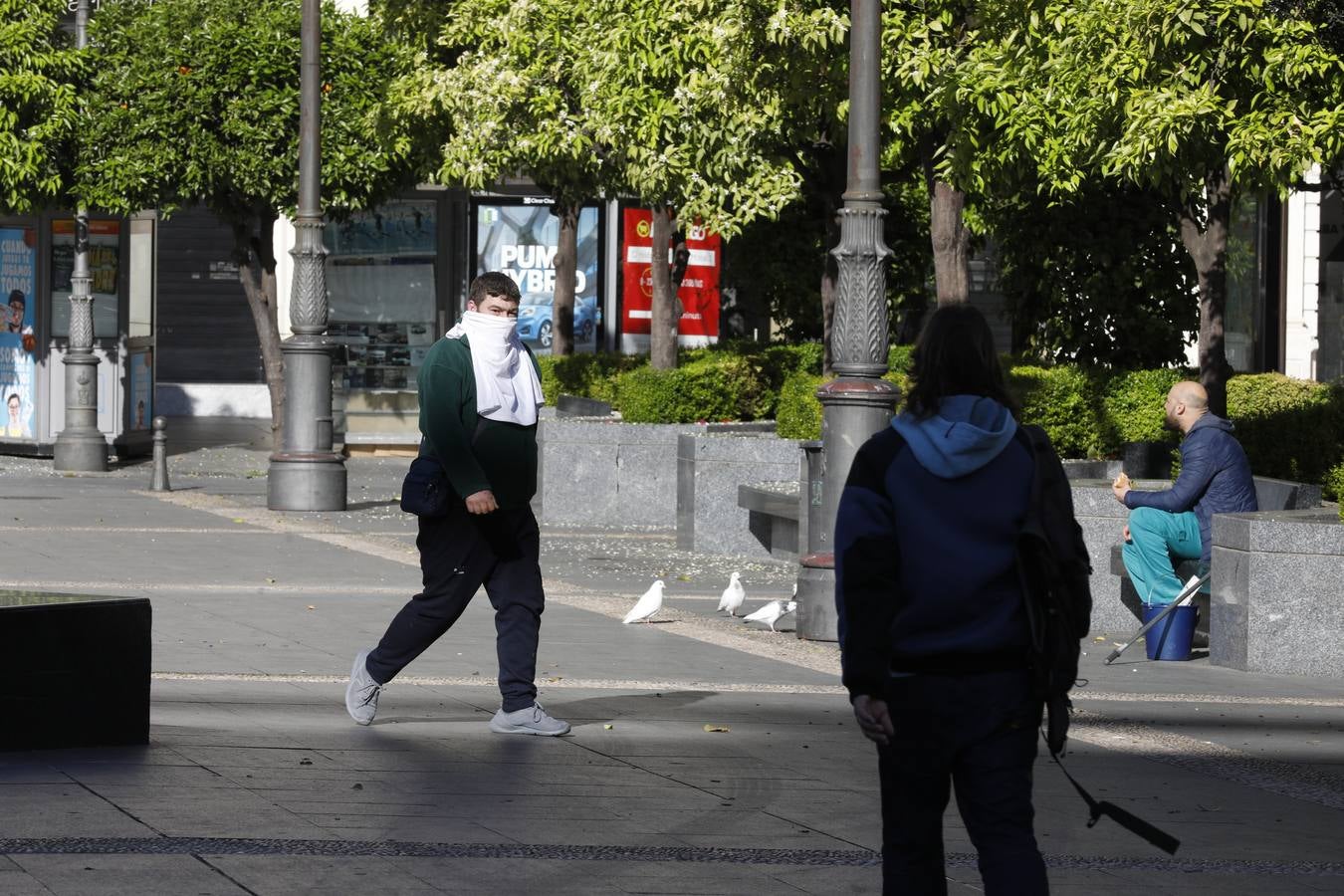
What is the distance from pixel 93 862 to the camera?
220 inches

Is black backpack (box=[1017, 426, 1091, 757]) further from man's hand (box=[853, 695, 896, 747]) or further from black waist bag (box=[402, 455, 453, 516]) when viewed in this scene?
black waist bag (box=[402, 455, 453, 516])

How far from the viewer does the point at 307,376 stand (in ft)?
59.1

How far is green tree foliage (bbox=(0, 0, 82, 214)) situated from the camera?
888 inches

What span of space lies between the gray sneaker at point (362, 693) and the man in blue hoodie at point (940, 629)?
143 inches

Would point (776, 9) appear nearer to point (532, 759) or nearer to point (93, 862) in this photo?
point (532, 759)

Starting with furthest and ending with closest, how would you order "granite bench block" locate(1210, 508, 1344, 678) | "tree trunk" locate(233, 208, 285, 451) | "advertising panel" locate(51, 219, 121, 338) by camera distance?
"advertising panel" locate(51, 219, 121, 338)
"tree trunk" locate(233, 208, 285, 451)
"granite bench block" locate(1210, 508, 1344, 678)

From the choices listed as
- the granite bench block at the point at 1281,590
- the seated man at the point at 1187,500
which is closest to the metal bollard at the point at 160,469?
the seated man at the point at 1187,500

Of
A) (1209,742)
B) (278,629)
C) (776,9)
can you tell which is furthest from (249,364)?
(1209,742)

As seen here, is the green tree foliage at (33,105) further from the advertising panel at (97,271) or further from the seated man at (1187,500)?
the seated man at (1187,500)

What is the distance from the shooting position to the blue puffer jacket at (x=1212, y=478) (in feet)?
34.8

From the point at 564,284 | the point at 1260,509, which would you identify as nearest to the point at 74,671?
the point at 1260,509

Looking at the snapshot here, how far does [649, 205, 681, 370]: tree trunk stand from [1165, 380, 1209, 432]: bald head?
8365mm

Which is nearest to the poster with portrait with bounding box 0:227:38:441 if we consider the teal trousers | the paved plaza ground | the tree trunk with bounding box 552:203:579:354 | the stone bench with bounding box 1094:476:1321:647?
the tree trunk with bounding box 552:203:579:354

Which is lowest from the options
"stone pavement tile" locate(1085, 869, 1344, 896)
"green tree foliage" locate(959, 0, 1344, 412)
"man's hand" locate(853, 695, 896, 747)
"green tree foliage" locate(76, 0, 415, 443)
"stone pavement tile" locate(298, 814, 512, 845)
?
"stone pavement tile" locate(1085, 869, 1344, 896)
